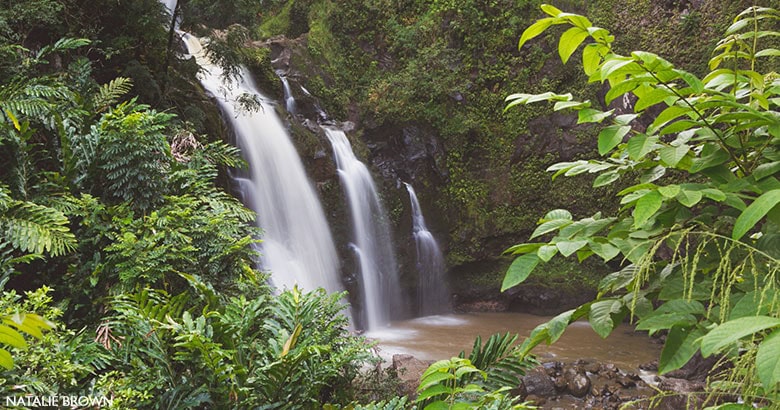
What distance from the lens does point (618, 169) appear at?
51.9 inches

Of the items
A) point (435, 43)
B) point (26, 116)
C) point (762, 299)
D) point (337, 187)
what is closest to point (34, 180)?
point (26, 116)

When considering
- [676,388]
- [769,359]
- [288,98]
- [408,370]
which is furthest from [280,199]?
[769,359]

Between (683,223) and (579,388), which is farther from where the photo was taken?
(579,388)

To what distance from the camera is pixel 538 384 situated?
6492mm

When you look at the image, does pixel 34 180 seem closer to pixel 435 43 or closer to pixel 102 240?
pixel 102 240

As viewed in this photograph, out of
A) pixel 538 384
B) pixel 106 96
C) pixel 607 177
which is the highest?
pixel 106 96

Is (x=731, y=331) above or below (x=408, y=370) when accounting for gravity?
above

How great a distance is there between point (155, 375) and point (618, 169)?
2.16m

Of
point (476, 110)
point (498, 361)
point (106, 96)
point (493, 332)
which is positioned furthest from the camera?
point (476, 110)

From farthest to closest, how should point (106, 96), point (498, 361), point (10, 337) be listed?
point (106, 96) → point (498, 361) → point (10, 337)

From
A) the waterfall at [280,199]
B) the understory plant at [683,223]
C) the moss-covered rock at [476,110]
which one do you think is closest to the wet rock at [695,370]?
the moss-covered rock at [476,110]

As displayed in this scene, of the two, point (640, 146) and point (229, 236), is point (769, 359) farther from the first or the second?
point (229, 236)

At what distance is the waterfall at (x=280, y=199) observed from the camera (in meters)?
8.02

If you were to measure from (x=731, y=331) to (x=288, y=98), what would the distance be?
10466 mm
